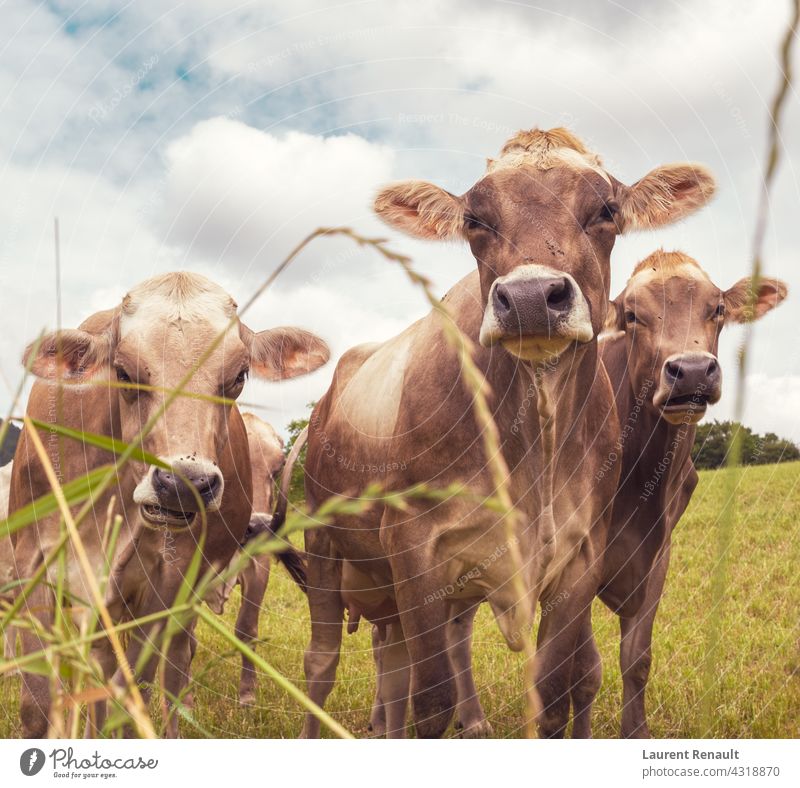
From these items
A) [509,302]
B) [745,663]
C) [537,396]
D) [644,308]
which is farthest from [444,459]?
[745,663]

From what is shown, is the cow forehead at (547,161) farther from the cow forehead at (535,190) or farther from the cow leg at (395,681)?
the cow leg at (395,681)

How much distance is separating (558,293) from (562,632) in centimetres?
186

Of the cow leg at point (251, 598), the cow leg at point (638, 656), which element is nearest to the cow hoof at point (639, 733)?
the cow leg at point (638, 656)

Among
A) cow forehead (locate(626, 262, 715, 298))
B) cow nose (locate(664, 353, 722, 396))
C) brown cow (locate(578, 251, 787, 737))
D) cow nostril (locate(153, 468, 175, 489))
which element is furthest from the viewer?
cow forehead (locate(626, 262, 715, 298))

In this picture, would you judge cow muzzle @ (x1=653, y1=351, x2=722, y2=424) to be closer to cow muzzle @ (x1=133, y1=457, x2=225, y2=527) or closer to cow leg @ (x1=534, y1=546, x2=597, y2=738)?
cow leg @ (x1=534, y1=546, x2=597, y2=738)

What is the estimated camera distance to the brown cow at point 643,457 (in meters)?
5.46

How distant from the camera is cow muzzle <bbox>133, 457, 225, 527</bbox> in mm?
3734

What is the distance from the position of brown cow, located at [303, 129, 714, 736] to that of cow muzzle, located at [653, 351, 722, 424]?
0.45 meters

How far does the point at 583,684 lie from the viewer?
5.43 m

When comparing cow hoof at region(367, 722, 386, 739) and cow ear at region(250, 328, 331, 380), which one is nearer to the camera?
cow ear at region(250, 328, 331, 380)

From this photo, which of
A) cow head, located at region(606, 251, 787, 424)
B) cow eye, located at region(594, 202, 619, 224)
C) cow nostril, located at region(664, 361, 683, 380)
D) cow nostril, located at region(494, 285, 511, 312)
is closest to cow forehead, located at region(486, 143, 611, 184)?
cow eye, located at region(594, 202, 619, 224)

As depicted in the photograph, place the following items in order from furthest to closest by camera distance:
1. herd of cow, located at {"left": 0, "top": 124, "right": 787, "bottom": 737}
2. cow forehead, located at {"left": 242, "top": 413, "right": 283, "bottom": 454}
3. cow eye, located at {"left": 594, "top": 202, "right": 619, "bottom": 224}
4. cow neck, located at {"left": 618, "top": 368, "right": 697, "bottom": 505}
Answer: cow forehead, located at {"left": 242, "top": 413, "right": 283, "bottom": 454}
cow neck, located at {"left": 618, "top": 368, "right": 697, "bottom": 505}
cow eye, located at {"left": 594, "top": 202, "right": 619, "bottom": 224}
herd of cow, located at {"left": 0, "top": 124, "right": 787, "bottom": 737}

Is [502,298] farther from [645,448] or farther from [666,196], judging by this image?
[645,448]
